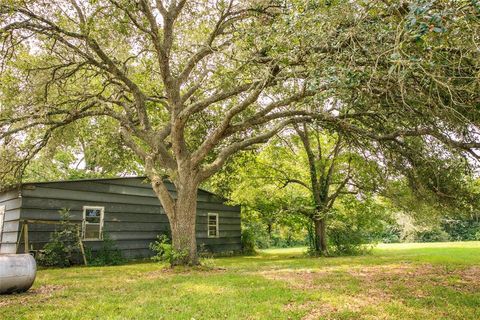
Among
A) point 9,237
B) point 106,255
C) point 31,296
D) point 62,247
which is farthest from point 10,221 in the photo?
point 31,296

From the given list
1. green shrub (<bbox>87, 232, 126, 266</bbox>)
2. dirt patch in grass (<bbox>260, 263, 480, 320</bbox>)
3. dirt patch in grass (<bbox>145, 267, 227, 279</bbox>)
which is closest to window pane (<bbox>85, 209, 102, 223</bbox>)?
green shrub (<bbox>87, 232, 126, 266</bbox>)

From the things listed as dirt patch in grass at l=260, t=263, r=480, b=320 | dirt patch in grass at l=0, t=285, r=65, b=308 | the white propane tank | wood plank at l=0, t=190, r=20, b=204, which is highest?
wood plank at l=0, t=190, r=20, b=204

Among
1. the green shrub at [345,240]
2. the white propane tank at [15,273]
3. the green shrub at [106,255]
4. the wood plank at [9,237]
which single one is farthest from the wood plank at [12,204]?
the green shrub at [345,240]

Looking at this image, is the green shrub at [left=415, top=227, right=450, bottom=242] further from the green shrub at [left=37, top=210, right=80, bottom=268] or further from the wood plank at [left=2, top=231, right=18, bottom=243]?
the wood plank at [left=2, top=231, right=18, bottom=243]

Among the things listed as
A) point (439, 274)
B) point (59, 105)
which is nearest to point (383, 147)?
point (439, 274)

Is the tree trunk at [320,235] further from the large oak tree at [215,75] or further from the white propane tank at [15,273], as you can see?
the white propane tank at [15,273]

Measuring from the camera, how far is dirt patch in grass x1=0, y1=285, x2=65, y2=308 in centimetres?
702

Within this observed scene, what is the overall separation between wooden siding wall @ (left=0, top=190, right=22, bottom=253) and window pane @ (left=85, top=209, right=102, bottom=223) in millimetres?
2718

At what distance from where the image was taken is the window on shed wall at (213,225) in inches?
831

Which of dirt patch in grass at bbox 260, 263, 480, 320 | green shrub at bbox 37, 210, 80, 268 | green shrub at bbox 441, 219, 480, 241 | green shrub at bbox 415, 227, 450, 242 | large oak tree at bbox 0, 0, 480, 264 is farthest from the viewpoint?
green shrub at bbox 415, 227, 450, 242

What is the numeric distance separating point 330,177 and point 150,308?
14740 millimetres

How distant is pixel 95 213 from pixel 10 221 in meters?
3.23

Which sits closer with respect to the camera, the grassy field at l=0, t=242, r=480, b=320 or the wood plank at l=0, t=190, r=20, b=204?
the grassy field at l=0, t=242, r=480, b=320

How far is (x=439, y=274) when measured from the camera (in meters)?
10.1
